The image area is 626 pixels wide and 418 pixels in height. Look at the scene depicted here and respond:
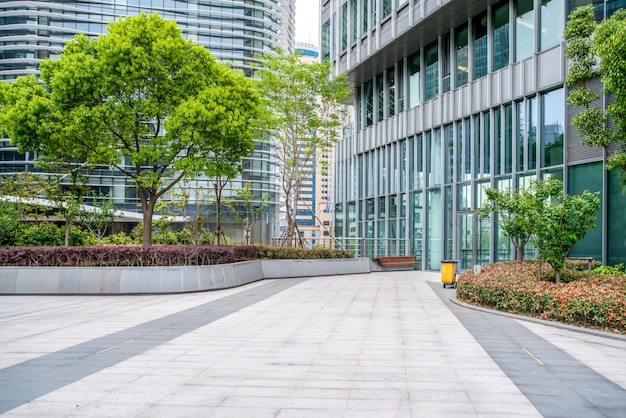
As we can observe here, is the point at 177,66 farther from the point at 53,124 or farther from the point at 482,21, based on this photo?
the point at 482,21

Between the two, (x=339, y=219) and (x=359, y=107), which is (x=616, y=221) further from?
(x=339, y=219)

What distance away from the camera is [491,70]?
76.3 feet

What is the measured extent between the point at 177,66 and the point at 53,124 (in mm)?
4475

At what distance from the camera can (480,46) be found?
24.2 m

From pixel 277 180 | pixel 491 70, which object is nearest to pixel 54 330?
pixel 491 70

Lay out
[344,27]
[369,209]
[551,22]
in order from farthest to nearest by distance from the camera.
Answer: [344,27]
[369,209]
[551,22]

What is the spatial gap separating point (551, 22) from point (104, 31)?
57.3 m

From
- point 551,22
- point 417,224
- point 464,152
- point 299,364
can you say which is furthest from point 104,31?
point 299,364

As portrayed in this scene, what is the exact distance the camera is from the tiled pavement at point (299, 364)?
5465 millimetres

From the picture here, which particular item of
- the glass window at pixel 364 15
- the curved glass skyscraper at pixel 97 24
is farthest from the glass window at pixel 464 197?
the curved glass skyscraper at pixel 97 24

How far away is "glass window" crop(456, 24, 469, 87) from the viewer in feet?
82.9

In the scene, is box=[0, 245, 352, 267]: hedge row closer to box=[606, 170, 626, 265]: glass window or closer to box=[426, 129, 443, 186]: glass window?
box=[606, 170, 626, 265]: glass window

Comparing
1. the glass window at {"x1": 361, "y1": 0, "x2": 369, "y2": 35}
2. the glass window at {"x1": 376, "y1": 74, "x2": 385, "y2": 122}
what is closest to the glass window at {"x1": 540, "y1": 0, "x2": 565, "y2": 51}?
the glass window at {"x1": 376, "y1": 74, "x2": 385, "y2": 122}

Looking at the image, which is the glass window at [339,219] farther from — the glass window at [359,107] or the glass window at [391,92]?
the glass window at [391,92]
